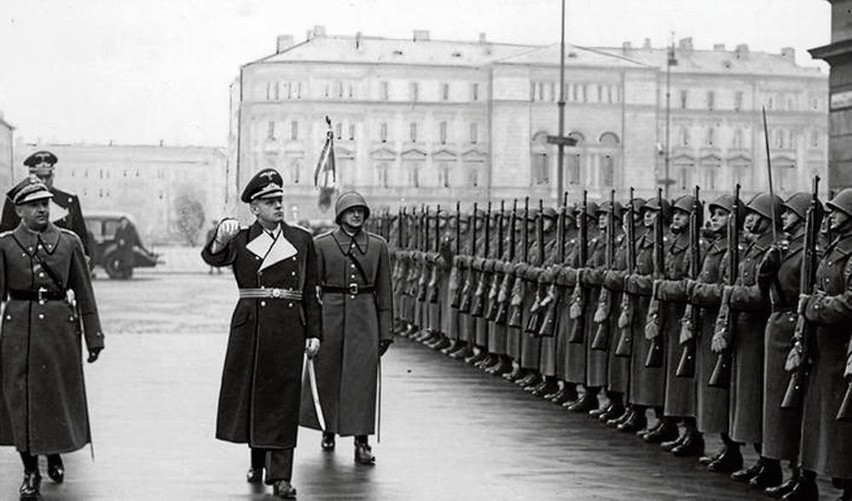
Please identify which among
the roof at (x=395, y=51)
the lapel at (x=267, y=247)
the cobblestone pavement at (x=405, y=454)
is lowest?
the cobblestone pavement at (x=405, y=454)

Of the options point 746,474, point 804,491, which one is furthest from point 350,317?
point 804,491

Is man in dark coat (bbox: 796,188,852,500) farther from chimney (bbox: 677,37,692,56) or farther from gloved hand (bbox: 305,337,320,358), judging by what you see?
chimney (bbox: 677,37,692,56)

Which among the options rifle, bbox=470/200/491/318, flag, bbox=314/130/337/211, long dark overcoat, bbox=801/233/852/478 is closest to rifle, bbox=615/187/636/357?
long dark overcoat, bbox=801/233/852/478

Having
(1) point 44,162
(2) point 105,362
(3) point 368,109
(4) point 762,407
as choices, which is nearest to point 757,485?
(4) point 762,407

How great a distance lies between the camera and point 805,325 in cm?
898

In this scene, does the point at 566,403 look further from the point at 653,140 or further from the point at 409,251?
the point at 653,140

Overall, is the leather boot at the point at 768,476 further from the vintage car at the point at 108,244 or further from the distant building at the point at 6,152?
the vintage car at the point at 108,244

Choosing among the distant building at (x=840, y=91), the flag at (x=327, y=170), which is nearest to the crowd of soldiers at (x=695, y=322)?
the distant building at (x=840, y=91)

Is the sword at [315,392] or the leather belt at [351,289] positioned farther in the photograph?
the leather belt at [351,289]

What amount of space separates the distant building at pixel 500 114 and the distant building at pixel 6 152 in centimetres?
4819

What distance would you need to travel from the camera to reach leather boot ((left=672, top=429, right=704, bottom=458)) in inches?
446

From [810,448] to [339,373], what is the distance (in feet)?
11.7

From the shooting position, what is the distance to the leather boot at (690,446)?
11.3m

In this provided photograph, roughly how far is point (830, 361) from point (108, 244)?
141 feet
